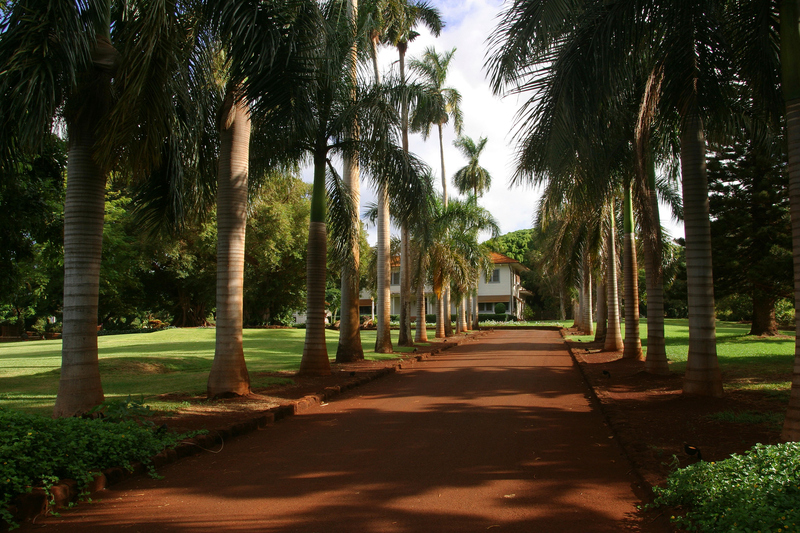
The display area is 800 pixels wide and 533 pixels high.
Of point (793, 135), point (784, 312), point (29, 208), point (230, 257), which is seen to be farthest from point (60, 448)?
point (784, 312)

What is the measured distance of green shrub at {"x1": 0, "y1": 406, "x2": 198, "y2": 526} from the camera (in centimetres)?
458

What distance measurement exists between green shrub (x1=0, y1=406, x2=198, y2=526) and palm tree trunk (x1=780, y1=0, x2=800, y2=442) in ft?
22.2

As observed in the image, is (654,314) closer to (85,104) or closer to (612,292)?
(612,292)

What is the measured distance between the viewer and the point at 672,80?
28.4 ft

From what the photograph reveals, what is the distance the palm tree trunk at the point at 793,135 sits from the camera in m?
6.04

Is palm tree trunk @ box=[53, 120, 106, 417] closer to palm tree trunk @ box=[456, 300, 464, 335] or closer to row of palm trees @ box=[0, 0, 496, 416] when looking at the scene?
row of palm trees @ box=[0, 0, 496, 416]

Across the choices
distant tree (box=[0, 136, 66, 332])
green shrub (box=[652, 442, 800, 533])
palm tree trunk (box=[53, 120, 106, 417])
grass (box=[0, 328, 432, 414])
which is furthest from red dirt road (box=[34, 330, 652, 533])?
distant tree (box=[0, 136, 66, 332])

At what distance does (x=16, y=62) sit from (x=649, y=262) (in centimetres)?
1153

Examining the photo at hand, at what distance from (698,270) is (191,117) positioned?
8.57 metres

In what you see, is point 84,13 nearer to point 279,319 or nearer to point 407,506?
point 407,506

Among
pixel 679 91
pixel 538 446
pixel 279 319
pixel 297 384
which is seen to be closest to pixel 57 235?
pixel 297 384

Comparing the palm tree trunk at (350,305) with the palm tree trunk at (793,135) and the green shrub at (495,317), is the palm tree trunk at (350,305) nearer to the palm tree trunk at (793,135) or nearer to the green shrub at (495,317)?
the palm tree trunk at (793,135)

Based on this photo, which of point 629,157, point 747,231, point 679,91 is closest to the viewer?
point 679,91

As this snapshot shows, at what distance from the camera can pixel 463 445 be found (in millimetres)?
6957
